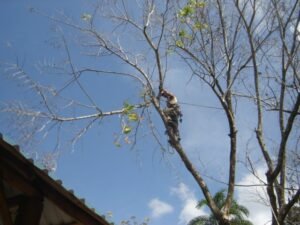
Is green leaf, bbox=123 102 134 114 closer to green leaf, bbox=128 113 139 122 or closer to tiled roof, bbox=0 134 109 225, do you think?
green leaf, bbox=128 113 139 122

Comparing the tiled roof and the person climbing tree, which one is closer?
the tiled roof

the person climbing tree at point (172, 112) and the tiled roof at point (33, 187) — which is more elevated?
the person climbing tree at point (172, 112)

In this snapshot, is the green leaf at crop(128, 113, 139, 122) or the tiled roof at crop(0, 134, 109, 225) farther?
the green leaf at crop(128, 113, 139, 122)

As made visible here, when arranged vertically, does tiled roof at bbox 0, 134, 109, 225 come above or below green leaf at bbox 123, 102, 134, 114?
below

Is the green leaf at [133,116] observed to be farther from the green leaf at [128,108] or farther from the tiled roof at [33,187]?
the tiled roof at [33,187]

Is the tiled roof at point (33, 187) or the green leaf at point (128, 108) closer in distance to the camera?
the tiled roof at point (33, 187)

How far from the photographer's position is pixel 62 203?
4.19 m

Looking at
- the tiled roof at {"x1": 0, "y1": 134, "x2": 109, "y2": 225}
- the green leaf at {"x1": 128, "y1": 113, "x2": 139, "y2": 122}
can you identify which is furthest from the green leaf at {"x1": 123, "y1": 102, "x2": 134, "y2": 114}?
the tiled roof at {"x1": 0, "y1": 134, "x2": 109, "y2": 225}

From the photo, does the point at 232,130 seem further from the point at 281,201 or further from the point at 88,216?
the point at 88,216

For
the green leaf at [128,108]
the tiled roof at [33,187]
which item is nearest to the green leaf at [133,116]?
the green leaf at [128,108]

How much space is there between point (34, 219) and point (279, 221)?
378 centimetres

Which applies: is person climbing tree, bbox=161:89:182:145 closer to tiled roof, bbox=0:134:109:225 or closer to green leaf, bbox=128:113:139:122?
green leaf, bbox=128:113:139:122

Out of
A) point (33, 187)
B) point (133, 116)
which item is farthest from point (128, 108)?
point (33, 187)

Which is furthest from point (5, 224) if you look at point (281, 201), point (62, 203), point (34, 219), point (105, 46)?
point (105, 46)
